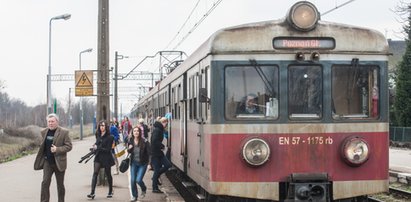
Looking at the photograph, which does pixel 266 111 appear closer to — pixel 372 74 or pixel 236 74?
pixel 236 74

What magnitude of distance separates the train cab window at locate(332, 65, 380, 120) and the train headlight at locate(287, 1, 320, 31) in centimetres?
68

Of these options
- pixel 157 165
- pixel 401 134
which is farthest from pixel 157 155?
pixel 401 134

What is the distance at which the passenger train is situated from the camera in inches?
363

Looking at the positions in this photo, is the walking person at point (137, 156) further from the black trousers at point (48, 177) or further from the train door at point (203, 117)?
the train door at point (203, 117)

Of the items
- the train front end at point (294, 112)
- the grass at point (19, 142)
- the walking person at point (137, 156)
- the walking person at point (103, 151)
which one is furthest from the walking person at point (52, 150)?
the grass at point (19, 142)

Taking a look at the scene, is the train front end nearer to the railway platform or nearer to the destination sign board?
the destination sign board

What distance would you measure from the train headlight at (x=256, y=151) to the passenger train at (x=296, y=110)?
0.01 meters

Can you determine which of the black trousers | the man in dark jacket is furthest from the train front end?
the man in dark jacket

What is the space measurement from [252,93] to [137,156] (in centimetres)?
519

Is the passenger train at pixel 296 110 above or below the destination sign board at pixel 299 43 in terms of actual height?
below

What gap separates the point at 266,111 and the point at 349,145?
121 centimetres

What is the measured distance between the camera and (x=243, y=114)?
9289mm

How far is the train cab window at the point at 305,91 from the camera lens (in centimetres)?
931

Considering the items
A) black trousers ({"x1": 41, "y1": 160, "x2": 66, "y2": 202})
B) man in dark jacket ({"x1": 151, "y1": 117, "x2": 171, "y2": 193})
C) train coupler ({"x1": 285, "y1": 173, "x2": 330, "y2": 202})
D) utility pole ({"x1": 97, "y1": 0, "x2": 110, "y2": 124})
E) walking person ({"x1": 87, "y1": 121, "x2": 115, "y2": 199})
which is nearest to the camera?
train coupler ({"x1": 285, "y1": 173, "x2": 330, "y2": 202})
